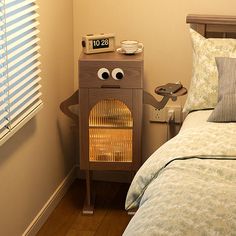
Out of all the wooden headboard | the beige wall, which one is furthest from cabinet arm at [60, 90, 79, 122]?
the wooden headboard

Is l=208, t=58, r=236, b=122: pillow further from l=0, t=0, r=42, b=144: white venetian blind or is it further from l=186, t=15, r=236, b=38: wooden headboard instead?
l=0, t=0, r=42, b=144: white venetian blind

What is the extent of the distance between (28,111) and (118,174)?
109 centimetres

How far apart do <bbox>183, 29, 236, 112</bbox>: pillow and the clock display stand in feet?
1.58

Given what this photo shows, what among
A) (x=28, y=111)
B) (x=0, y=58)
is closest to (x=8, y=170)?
(x=28, y=111)

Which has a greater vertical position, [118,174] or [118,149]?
[118,149]

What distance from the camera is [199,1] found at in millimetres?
3027

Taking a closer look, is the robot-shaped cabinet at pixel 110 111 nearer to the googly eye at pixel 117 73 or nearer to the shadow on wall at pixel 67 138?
the googly eye at pixel 117 73

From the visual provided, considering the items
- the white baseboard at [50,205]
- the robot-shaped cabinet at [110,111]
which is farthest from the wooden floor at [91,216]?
the robot-shaped cabinet at [110,111]

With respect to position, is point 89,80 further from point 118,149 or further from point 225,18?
point 225,18

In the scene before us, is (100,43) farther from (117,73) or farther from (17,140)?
(17,140)

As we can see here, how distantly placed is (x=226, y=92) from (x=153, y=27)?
811 millimetres

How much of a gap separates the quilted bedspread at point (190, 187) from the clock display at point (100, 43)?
790 millimetres

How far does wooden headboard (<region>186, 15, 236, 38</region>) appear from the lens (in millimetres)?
2875

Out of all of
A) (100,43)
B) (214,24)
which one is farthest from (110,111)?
(214,24)
